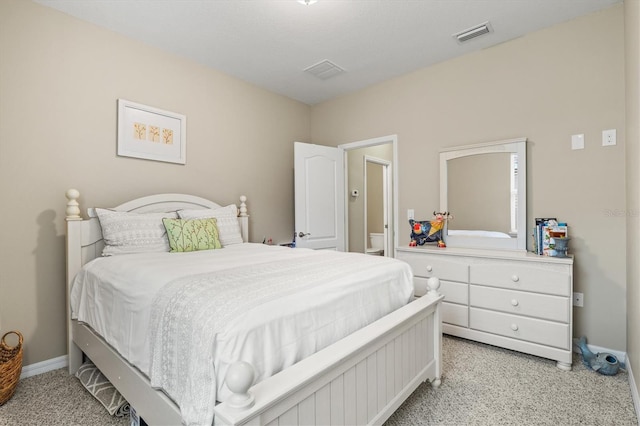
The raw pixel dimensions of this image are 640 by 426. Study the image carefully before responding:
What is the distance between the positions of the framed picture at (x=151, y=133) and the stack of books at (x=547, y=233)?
3139 mm

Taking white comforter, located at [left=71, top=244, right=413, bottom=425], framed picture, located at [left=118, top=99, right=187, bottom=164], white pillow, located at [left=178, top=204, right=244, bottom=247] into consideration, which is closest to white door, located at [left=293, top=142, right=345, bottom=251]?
white pillow, located at [left=178, top=204, right=244, bottom=247]

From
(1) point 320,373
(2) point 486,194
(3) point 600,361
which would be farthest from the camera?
(2) point 486,194

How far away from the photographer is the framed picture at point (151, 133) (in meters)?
2.62

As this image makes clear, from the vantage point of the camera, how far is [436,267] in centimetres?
277

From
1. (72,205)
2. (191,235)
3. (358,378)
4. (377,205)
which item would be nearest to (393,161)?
(191,235)

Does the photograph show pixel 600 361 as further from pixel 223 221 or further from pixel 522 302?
pixel 223 221

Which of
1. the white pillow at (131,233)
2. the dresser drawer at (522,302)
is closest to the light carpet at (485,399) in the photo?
the dresser drawer at (522,302)

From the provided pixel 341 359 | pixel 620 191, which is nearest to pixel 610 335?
pixel 620 191

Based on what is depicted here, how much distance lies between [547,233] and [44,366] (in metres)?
3.82

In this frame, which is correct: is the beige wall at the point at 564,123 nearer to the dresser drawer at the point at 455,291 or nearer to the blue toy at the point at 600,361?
the blue toy at the point at 600,361

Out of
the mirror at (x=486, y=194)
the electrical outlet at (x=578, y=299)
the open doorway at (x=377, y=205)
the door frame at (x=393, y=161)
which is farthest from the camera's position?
the open doorway at (x=377, y=205)

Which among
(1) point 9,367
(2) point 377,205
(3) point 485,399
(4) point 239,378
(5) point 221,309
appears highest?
(2) point 377,205

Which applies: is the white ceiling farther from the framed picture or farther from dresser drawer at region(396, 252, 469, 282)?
dresser drawer at region(396, 252, 469, 282)

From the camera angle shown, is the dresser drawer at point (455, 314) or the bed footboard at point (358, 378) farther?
the dresser drawer at point (455, 314)
